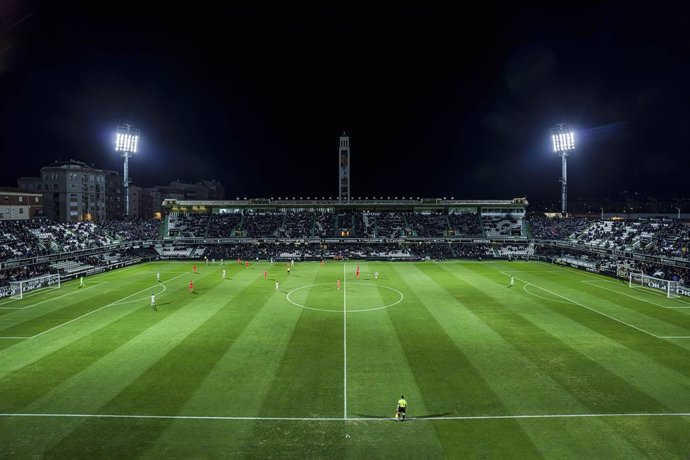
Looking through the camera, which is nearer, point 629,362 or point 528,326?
point 629,362

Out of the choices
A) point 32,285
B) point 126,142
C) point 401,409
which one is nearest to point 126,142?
point 126,142

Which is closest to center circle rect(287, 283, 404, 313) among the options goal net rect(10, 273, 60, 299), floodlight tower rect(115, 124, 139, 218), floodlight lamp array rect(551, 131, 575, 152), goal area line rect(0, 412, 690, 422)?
goal area line rect(0, 412, 690, 422)

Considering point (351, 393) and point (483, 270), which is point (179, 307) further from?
point (483, 270)

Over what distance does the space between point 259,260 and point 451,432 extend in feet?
187

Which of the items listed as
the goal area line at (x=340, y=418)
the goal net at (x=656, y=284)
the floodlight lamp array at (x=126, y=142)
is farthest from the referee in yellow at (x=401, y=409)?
the floodlight lamp array at (x=126, y=142)

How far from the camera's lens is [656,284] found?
136ft

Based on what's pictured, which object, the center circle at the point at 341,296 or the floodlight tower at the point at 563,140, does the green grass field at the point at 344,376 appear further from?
the floodlight tower at the point at 563,140

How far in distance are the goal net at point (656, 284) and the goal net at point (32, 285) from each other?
57995 millimetres

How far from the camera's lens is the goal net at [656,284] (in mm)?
38000

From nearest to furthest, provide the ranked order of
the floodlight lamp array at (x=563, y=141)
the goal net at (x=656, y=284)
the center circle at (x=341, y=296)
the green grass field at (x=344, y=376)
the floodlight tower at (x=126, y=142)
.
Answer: the green grass field at (x=344, y=376) → the center circle at (x=341, y=296) → the goal net at (x=656, y=284) → the floodlight tower at (x=126, y=142) → the floodlight lamp array at (x=563, y=141)

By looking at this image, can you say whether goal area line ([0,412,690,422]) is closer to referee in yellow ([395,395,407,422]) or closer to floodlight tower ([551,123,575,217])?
referee in yellow ([395,395,407,422])

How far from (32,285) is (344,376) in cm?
3711

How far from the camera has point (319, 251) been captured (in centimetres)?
7412

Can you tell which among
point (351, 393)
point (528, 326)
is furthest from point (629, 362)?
point (351, 393)
